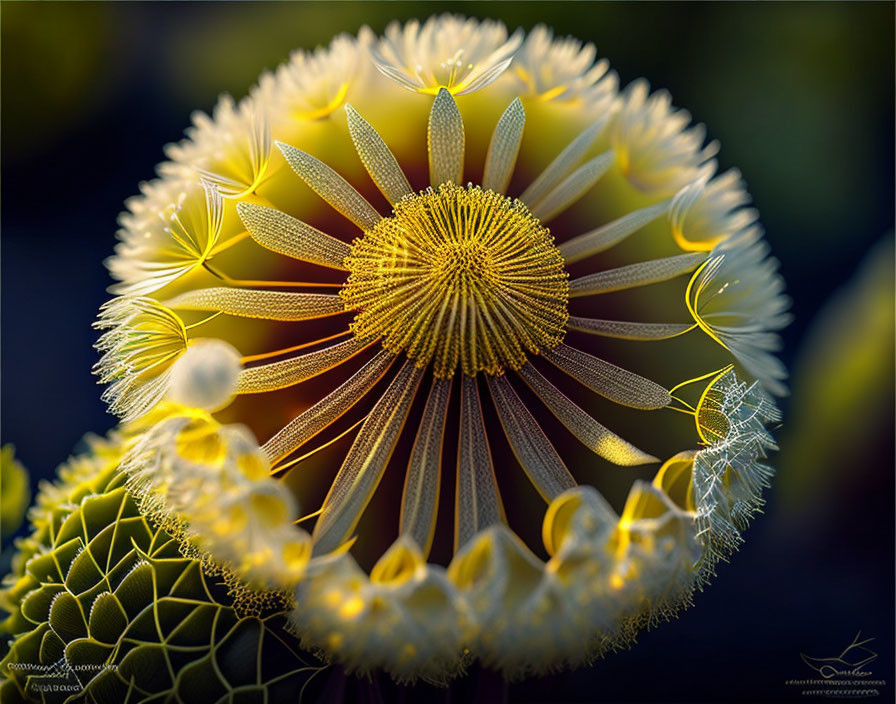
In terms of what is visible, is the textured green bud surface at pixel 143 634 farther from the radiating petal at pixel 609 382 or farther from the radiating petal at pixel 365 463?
the radiating petal at pixel 609 382

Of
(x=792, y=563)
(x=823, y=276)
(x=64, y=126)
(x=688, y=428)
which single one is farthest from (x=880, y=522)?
(x=64, y=126)

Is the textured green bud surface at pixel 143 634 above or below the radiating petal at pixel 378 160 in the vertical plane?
below

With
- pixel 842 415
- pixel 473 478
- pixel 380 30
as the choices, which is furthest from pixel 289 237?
pixel 842 415

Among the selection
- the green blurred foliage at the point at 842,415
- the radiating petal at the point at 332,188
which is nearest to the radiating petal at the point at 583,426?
the radiating petal at the point at 332,188

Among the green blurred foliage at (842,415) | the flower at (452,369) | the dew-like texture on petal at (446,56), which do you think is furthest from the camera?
the green blurred foliage at (842,415)

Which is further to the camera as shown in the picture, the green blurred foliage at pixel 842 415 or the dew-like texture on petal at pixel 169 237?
the green blurred foliage at pixel 842 415

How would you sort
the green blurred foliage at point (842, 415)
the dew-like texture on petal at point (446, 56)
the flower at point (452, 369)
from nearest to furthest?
the flower at point (452, 369) → the dew-like texture on petal at point (446, 56) → the green blurred foliage at point (842, 415)
